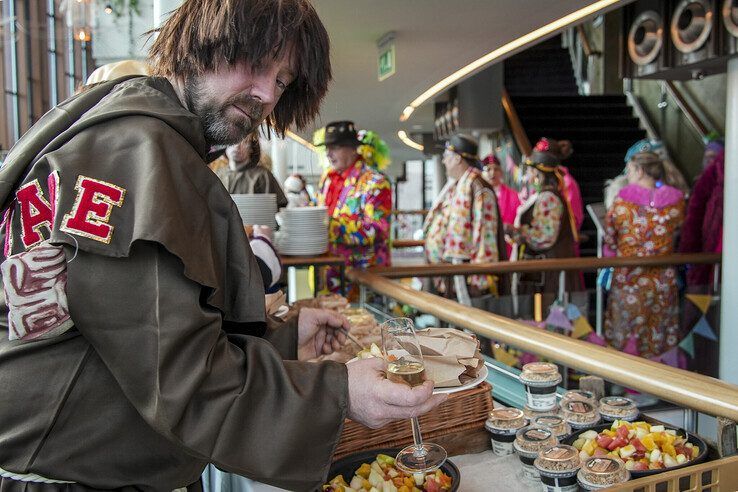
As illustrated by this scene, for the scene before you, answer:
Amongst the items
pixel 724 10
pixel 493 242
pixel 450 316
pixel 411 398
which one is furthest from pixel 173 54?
pixel 724 10

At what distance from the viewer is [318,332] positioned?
5.34ft

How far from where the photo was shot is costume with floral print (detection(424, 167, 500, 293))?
492 cm

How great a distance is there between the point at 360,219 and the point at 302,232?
566 mm

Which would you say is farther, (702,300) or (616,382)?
(702,300)

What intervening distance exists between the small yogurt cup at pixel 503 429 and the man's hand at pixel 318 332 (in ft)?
1.55

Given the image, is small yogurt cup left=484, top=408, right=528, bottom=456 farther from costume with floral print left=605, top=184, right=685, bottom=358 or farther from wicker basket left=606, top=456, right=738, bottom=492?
costume with floral print left=605, top=184, right=685, bottom=358

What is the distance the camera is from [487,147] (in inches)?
418

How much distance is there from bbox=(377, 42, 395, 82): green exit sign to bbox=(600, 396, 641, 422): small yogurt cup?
4.16 m

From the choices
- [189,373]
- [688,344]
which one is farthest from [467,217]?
[189,373]

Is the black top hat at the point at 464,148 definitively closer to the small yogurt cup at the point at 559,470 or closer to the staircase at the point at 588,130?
the small yogurt cup at the point at 559,470

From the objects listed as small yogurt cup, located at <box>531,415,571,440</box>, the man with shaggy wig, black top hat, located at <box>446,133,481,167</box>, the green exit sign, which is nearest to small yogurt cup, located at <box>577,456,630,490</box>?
small yogurt cup, located at <box>531,415,571,440</box>

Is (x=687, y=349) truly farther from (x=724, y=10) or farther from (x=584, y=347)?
(x=584, y=347)

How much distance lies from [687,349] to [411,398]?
4087mm

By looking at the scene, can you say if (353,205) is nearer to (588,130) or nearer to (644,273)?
(644,273)
